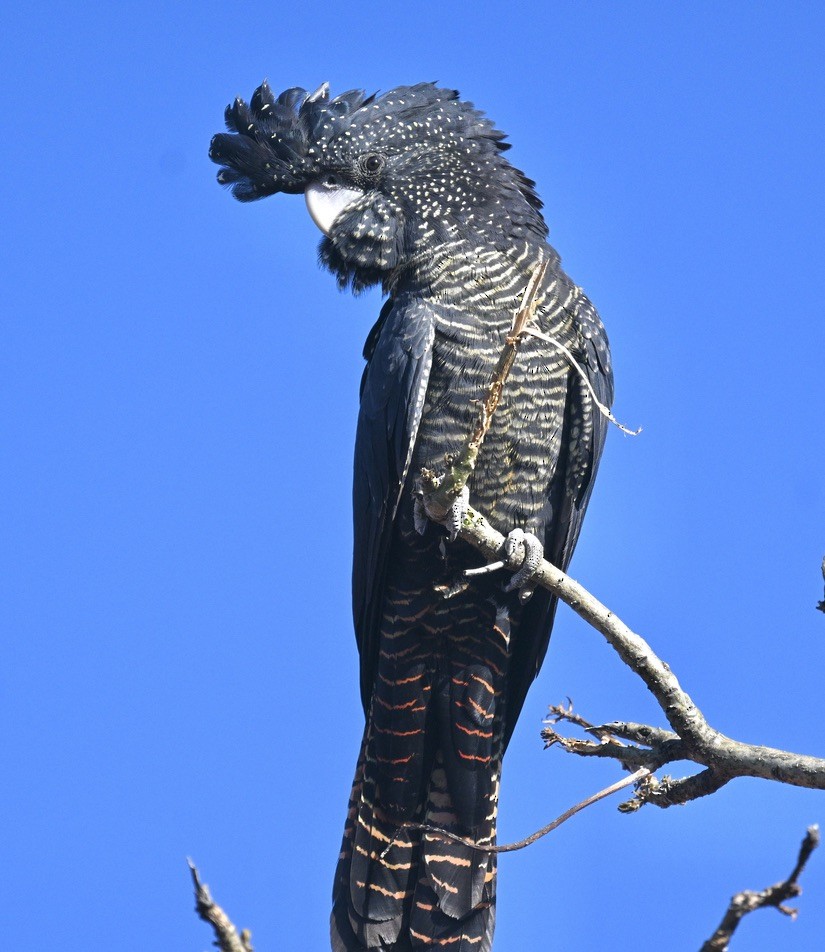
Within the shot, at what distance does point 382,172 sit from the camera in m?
6.29

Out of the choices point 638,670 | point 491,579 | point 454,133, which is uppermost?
point 454,133

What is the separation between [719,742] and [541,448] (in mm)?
1833

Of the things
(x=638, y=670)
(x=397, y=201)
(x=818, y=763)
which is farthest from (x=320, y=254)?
(x=818, y=763)

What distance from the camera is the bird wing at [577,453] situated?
5.85 meters

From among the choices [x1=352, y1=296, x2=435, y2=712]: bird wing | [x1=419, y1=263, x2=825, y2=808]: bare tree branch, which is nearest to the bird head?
[x1=352, y1=296, x2=435, y2=712]: bird wing

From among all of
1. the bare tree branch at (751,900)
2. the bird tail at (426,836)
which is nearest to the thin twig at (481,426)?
the bird tail at (426,836)

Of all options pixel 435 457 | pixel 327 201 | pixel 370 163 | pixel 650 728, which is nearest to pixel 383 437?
pixel 435 457

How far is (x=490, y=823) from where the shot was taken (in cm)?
596

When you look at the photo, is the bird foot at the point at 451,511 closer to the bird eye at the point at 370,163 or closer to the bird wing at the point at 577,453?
the bird wing at the point at 577,453

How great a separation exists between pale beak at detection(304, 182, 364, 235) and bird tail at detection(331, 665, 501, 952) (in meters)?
2.59

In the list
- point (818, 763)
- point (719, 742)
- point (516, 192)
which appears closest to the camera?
point (818, 763)

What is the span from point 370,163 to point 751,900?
4.69 metres

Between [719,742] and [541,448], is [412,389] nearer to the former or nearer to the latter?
[541,448]

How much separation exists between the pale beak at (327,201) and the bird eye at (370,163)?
130 mm
